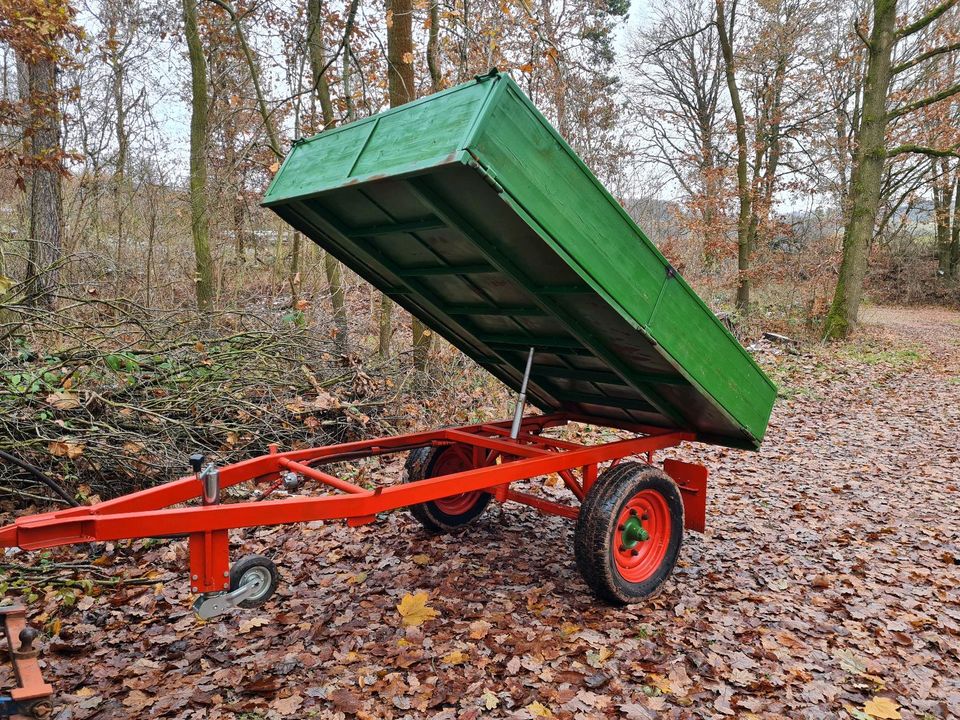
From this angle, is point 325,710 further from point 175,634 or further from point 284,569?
point 284,569

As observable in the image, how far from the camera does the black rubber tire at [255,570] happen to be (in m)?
2.33

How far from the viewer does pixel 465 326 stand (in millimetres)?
4074

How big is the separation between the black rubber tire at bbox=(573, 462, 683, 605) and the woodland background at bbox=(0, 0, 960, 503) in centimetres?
220

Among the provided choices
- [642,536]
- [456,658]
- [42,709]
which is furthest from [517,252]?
[42,709]

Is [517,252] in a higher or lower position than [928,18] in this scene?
lower

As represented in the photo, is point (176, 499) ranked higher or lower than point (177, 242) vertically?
lower

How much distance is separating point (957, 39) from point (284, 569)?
58.6ft

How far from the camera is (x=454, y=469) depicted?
452cm

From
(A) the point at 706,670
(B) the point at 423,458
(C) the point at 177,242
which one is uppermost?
(C) the point at 177,242

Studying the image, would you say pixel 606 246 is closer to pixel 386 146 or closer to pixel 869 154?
pixel 386 146

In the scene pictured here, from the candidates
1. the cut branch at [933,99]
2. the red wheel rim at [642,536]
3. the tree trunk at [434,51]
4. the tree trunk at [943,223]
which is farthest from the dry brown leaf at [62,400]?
the tree trunk at [943,223]

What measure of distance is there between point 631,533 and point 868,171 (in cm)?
1431

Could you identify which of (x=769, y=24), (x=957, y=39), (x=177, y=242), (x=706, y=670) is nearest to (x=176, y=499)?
(x=706, y=670)

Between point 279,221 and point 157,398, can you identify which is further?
point 279,221
